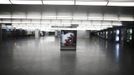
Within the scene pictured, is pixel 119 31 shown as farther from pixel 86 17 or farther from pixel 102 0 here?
pixel 102 0

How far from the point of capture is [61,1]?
6504 millimetres

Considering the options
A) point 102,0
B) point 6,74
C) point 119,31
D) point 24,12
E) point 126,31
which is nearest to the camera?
point 102,0

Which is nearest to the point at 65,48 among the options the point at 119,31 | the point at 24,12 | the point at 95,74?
the point at 24,12

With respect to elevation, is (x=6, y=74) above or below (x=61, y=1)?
below

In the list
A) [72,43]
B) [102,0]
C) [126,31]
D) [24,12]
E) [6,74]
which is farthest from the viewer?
[126,31]

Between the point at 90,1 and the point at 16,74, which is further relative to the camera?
the point at 16,74

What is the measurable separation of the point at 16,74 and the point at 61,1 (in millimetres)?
3562

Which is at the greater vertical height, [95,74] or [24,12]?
[24,12]

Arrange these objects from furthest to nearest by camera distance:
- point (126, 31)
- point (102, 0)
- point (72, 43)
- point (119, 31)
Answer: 1. point (119, 31)
2. point (126, 31)
3. point (72, 43)
4. point (102, 0)

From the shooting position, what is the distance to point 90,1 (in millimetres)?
6449

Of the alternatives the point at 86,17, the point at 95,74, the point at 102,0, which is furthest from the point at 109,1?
the point at 86,17

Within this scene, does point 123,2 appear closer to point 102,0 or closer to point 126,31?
point 102,0

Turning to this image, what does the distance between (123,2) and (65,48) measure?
1172 centimetres

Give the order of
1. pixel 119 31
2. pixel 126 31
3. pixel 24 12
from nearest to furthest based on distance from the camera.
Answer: pixel 24 12, pixel 126 31, pixel 119 31
